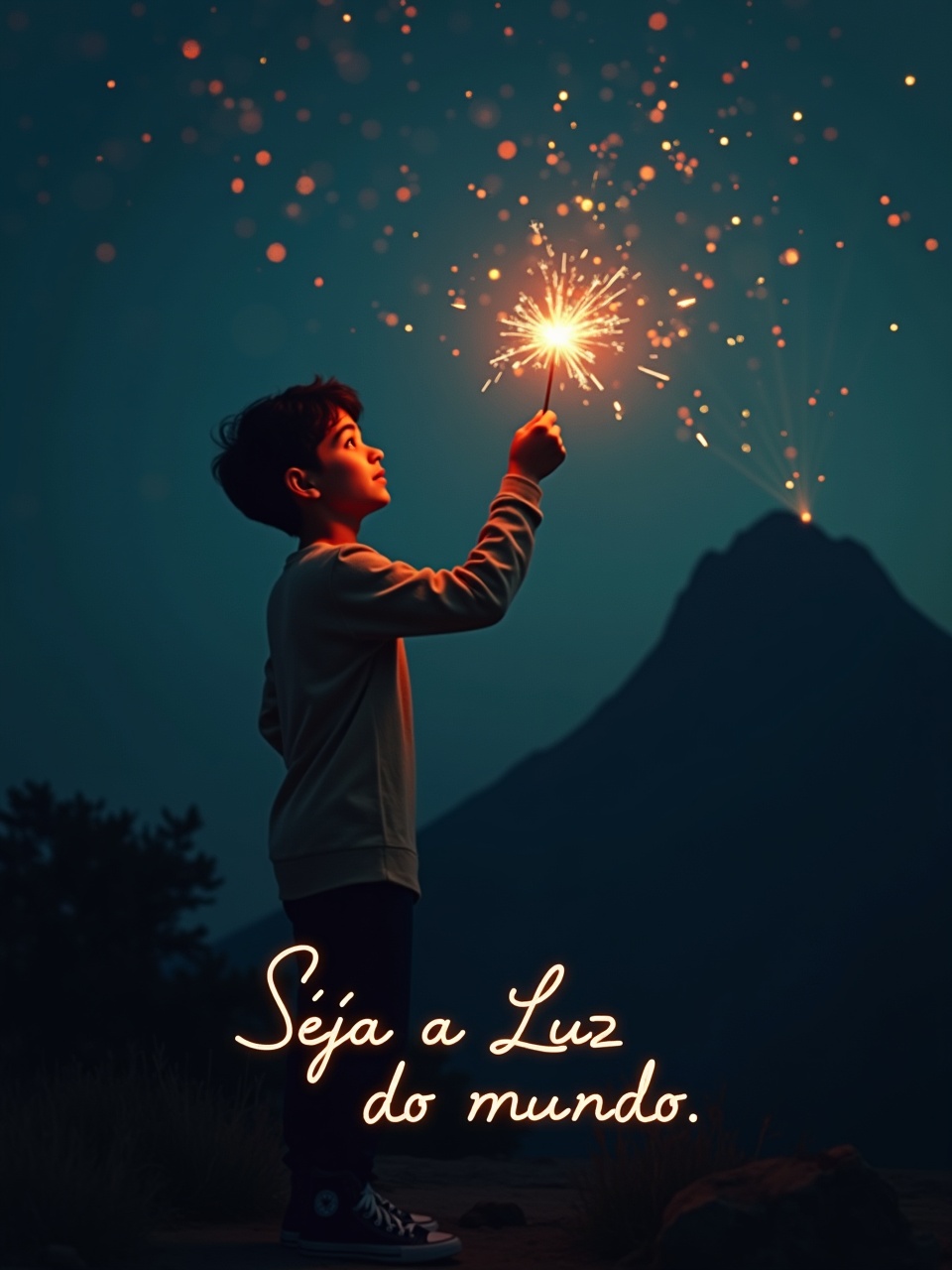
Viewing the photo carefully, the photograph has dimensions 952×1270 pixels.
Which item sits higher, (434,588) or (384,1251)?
(434,588)

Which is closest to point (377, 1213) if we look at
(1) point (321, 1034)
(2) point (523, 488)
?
(1) point (321, 1034)

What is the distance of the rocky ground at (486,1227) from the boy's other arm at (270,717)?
1483 millimetres

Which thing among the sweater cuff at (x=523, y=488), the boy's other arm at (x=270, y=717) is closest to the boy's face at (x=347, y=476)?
the sweater cuff at (x=523, y=488)

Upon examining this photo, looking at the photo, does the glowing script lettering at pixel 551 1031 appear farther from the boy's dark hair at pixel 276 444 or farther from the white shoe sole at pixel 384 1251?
the boy's dark hair at pixel 276 444

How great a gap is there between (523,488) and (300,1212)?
2135 mm

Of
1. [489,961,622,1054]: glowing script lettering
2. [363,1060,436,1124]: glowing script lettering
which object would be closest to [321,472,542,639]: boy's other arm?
[489,961,622,1054]: glowing script lettering

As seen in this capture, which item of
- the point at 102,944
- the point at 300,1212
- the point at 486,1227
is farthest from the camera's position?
the point at 102,944

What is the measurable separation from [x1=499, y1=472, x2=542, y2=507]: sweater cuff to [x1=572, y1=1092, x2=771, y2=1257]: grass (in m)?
1.94

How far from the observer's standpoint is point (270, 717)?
430cm

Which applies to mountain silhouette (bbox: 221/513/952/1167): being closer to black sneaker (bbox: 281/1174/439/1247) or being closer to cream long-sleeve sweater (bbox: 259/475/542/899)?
black sneaker (bbox: 281/1174/439/1247)

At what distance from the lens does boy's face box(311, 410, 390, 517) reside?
4.07 m

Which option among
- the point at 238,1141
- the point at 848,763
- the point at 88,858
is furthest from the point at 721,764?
the point at 238,1141

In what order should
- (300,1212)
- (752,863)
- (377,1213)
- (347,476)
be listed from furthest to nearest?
(752,863) → (347,476) → (300,1212) → (377,1213)

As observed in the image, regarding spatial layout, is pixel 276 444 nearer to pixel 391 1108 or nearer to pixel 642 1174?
pixel 391 1108
